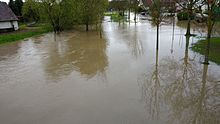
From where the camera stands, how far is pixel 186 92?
9.88 metres

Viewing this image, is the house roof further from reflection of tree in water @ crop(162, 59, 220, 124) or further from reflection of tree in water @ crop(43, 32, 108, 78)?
reflection of tree in water @ crop(162, 59, 220, 124)

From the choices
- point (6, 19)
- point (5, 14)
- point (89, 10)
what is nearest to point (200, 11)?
point (89, 10)

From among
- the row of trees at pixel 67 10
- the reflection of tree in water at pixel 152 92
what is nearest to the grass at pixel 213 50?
the reflection of tree in water at pixel 152 92

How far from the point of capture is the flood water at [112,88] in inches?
316

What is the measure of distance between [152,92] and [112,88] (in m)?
1.68

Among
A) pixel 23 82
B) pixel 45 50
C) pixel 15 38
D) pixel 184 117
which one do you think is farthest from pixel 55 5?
pixel 184 117

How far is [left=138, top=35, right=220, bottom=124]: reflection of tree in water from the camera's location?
7.93m

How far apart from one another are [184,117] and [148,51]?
9978 mm

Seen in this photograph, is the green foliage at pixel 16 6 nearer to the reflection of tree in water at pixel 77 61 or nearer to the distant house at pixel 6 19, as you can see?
the distant house at pixel 6 19

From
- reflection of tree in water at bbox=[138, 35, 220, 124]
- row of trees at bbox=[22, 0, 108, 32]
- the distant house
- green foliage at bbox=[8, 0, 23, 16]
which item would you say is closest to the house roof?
the distant house

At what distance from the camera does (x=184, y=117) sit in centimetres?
786

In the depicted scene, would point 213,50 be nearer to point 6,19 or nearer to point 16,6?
point 6,19

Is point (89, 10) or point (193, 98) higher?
point (89, 10)

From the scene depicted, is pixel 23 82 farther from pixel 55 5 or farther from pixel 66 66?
pixel 55 5
